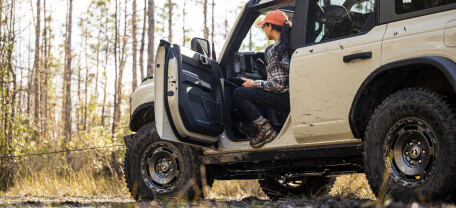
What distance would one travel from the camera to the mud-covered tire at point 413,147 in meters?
3.73

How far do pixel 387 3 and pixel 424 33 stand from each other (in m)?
0.50

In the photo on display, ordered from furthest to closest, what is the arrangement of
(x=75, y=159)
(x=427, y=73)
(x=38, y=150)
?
(x=38, y=150)
(x=75, y=159)
(x=427, y=73)

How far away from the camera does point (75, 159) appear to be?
11914 millimetres

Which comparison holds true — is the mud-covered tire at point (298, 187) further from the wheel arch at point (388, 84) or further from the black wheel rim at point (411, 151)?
the black wheel rim at point (411, 151)

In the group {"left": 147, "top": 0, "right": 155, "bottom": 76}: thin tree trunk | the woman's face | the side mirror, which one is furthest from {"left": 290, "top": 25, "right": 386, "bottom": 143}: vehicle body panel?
{"left": 147, "top": 0, "right": 155, "bottom": 76}: thin tree trunk

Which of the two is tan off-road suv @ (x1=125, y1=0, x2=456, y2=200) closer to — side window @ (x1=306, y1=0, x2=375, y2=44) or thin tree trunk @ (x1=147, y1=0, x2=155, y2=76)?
side window @ (x1=306, y1=0, x2=375, y2=44)

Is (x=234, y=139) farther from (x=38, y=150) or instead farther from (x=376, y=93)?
(x=38, y=150)

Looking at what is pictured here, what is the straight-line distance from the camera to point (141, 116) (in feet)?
20.9

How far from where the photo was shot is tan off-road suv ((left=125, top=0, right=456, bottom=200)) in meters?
3.90

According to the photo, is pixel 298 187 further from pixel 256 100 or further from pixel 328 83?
pixel 328 83

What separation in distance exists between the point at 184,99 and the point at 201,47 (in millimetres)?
787

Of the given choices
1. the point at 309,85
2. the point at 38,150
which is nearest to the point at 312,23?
the point at 309,85

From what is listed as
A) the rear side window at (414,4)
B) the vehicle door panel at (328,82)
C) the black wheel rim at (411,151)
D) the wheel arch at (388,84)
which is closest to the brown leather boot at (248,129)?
the vehicle door panel at (328,82)

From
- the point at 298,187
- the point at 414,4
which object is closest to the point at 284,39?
the point at 414,4
